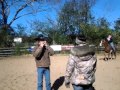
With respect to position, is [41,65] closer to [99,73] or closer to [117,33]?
[99,73]

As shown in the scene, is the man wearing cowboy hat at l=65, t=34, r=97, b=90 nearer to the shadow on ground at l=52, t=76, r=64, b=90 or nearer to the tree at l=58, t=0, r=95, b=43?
the shadow on ground at l=52, t=76, r=64, b=90

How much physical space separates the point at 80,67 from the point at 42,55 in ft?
10.1

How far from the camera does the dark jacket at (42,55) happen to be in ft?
30.0

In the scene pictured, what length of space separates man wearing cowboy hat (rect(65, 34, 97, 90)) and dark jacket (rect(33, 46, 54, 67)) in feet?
9.19

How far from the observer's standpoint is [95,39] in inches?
1439

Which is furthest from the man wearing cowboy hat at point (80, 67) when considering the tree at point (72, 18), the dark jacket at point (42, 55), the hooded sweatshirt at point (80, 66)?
the tree at point (72, 18)

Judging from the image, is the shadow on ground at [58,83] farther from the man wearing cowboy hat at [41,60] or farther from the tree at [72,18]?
the tree at [72,18]

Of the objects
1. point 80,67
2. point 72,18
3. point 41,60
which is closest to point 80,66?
point 80,67

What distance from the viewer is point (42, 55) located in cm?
932

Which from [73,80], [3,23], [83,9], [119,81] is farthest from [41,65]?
[83,9]

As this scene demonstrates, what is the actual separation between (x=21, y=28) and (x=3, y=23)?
2646 millimetres

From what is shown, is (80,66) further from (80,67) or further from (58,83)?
(58,83)

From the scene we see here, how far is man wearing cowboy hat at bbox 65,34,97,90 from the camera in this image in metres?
6.36

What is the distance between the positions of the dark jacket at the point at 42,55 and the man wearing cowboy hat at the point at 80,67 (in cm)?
280
